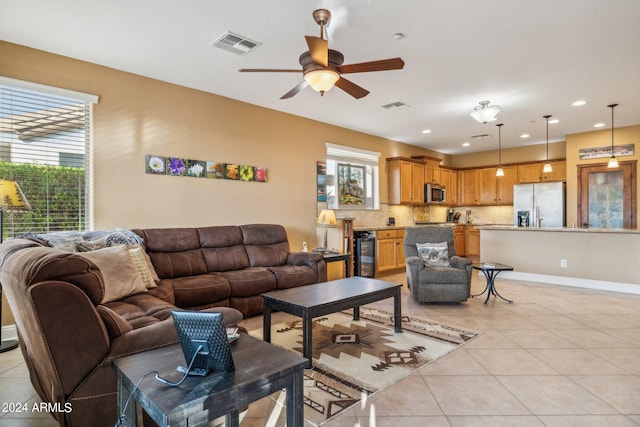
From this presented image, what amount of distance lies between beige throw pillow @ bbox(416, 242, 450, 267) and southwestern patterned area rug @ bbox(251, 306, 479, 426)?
114 cm

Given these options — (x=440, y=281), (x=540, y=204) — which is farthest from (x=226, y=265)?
(x=540, y=204)

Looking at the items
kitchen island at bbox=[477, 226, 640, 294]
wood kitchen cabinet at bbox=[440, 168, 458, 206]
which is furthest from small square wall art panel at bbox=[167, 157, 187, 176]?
wood kitchen cabinet at bbox=[440, 168, 458, 206]

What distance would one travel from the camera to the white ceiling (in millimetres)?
2744

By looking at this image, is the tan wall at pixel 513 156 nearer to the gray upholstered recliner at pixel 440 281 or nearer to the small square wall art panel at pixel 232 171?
the gray upholstered recliner at pixel 440 281

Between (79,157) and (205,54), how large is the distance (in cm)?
175

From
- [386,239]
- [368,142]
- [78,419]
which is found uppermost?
[368,142]

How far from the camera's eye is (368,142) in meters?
7.12

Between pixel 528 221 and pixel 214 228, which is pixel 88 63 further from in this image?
pixel 528 221

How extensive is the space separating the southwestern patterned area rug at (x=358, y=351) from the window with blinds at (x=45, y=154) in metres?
2.38

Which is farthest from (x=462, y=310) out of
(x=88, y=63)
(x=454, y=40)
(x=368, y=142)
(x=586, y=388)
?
(x=88, y=63)

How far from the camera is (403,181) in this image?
749 cm

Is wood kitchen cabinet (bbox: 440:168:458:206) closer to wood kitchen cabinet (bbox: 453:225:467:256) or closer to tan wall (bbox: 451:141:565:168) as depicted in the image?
tan wall (bbox: 451:141:565:168)

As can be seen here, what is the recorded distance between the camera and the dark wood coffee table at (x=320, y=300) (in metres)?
2.63

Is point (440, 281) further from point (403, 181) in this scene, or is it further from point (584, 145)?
point (584, 145)
